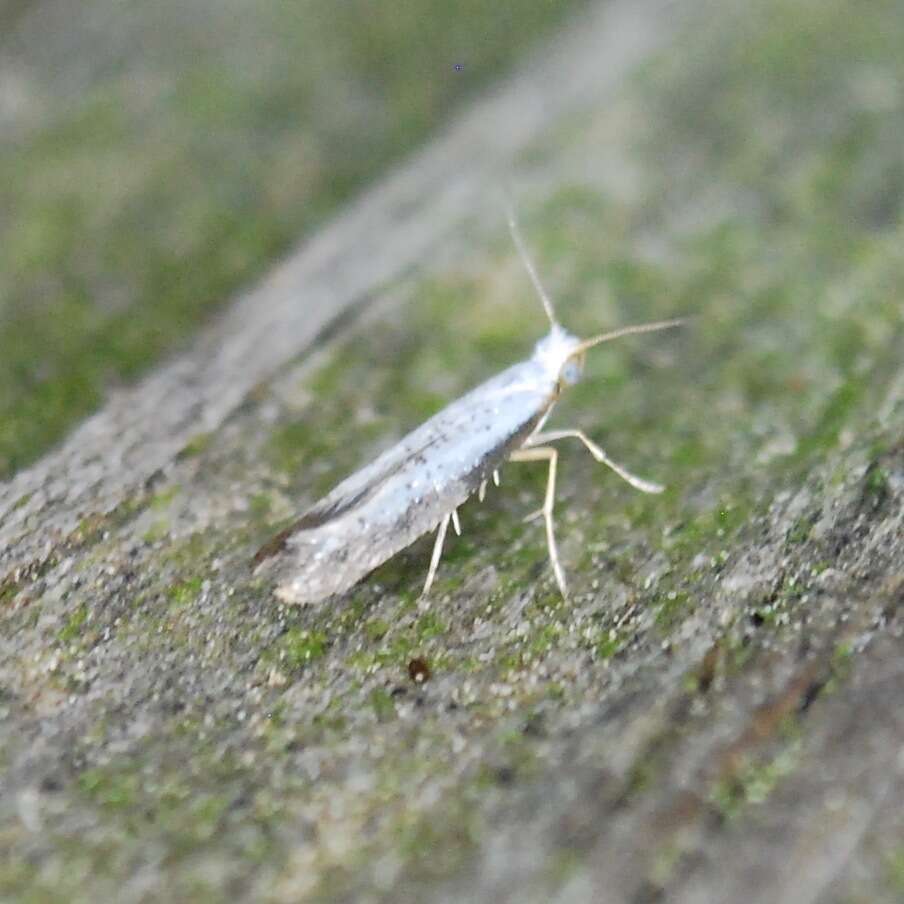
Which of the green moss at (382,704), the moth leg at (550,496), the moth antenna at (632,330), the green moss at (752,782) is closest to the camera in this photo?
the green moss at (752,782)

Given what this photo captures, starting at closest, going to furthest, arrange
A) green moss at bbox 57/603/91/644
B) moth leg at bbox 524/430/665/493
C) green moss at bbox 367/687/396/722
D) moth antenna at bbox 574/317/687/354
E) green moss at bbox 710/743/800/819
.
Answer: green moss at bbox 710/743/800/819 → green moss at bbox 367/687/396/722 → green moss at bbox 57/603/91/644 → moth leg at bbox 524/430/665/493 → moth antenna at bbox 574/317/687/354

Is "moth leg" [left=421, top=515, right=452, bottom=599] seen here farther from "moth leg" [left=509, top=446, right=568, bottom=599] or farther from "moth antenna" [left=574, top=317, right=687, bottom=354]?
"moth antenna" [left=574, top=317, right=687, bottom=354]

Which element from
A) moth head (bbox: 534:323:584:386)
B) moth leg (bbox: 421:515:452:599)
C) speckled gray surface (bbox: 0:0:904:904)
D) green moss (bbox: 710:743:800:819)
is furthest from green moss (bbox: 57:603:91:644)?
moth head (bbox: 534:323:584:386)

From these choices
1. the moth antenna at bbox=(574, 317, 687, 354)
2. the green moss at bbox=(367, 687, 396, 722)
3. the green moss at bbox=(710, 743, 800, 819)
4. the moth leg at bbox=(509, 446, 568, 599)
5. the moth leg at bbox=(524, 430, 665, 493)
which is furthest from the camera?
the moth antenna at bbox=(574, 317, 687, 354)

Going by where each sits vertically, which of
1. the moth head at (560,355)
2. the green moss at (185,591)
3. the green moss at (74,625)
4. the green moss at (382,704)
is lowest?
the moth head at (560,355)

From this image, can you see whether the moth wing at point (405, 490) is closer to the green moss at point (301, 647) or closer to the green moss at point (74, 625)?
the green moss at point (301, 647)

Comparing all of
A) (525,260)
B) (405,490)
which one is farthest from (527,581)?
(525,260)

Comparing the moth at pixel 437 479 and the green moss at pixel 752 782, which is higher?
the moth at pixel 437 479

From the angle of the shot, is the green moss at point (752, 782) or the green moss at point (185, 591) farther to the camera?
the green moss at point (185, 591)

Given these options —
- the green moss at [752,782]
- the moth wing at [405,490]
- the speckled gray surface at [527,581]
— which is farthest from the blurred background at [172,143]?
the green moss at [752,782]
